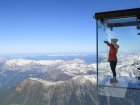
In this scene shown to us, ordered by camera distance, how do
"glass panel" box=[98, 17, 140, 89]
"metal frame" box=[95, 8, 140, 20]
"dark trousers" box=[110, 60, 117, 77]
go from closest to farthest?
"metal frame" box=[95, 8, 140, 20]
"glass panel" box=[98, 17, 140, 89]
"dark trousers" box=[110, 60, 117, 77]

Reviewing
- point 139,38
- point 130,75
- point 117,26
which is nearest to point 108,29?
point 117,26

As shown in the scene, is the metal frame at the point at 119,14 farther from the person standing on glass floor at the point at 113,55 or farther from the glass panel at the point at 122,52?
the person standing on glass floor at the point at 113,55

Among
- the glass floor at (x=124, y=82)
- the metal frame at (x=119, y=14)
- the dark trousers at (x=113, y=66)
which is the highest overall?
the metal frame at (x=119, y=14)

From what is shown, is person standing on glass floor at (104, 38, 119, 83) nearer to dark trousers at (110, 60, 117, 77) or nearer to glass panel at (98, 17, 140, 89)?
dark trousers at (110, 60, 117, 77)

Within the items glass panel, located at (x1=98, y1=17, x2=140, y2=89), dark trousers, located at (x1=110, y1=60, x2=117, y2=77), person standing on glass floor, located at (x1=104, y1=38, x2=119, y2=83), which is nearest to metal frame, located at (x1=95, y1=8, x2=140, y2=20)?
glass panel, located at (x1=98, y1=17, x2=140, y2=89)

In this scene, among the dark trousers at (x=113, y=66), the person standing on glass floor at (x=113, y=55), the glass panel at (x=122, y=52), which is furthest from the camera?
the dark trousers at (x=113, y=66)

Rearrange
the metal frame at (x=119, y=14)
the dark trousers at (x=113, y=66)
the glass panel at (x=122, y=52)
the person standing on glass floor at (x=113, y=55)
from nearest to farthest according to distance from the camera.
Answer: the metal frame at (x=119, y=14)
the glass panel at (x=122, y=52)
the person standing on glass floor at (x=113, y=55)
the dark trousers at (x=113, y=66)

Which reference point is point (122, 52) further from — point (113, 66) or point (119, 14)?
point (119, 14)

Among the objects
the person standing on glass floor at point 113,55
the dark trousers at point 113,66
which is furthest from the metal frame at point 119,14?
the dark trousers at point 113,66

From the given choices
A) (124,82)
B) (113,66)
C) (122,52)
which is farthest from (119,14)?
(124,82)
